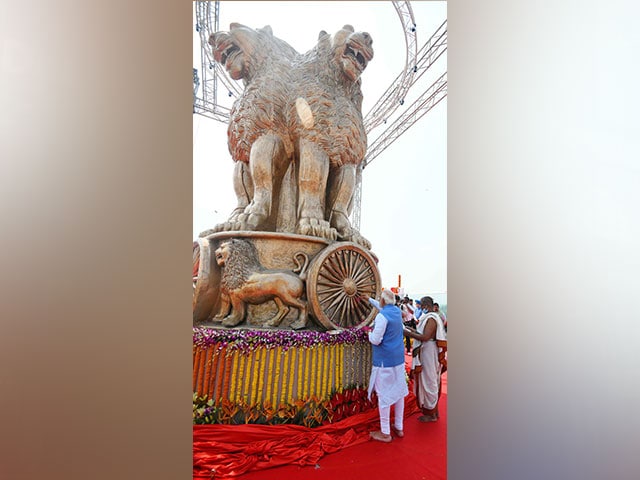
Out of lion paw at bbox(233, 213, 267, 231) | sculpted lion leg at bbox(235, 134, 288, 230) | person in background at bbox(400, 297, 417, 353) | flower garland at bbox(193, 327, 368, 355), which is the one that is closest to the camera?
flower garland at bbox(193, 327, 368, 355)

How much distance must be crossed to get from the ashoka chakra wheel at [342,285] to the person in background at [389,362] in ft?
2.12

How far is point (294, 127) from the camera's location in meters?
4.43

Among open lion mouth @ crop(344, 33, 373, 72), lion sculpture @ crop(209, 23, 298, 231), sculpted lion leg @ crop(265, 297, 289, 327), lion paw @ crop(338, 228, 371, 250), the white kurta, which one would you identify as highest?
open lion mouth @ crop(344, 33, 373, 72)

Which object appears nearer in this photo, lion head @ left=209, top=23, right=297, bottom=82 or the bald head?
the bald head

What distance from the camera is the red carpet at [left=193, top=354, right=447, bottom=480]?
2602mm

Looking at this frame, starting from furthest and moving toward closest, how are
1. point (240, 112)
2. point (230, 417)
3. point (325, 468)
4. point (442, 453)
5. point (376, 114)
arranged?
point (376, 114), point (240, 112), point (230, 417), point (442, 453), point (325, 468)

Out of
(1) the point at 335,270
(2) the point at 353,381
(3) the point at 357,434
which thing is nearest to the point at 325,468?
(3) the point at 357,434

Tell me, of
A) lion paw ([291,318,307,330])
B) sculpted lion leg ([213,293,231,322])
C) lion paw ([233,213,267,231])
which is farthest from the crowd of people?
lion paw ([233,213,267,231])

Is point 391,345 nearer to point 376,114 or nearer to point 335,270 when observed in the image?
point 335,270

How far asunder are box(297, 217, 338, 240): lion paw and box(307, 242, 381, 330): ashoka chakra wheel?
0.85 feet

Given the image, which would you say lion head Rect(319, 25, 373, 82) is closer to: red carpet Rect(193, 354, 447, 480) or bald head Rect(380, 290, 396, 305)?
bald head Rect(380, 290, 396, 305)

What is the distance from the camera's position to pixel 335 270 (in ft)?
12.6

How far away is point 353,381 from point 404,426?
0.78 meters

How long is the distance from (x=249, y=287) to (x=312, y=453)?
176 cm
